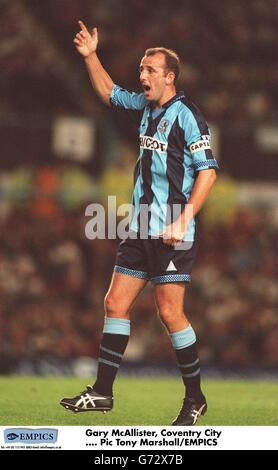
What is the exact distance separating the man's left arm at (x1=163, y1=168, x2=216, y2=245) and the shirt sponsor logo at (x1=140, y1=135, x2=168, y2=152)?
8.9 inches

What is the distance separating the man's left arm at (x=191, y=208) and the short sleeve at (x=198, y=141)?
4 cm

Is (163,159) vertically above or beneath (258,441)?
above

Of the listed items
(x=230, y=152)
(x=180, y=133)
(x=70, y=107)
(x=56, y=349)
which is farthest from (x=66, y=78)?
(x=180, y=133)

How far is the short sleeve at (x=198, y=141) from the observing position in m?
5.18

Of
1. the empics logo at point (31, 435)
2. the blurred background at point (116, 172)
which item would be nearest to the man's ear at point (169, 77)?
the empics logo at point (31, 435)

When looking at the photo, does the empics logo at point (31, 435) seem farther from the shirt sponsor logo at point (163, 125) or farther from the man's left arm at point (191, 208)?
the shirt sponsor logo at point (163, 125)

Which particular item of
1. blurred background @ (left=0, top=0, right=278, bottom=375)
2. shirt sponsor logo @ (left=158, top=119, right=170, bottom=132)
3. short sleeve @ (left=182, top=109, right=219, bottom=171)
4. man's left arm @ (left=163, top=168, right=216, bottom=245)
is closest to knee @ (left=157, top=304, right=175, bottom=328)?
man's left arm @ (left=163, top=168, right=216, bottom=245)

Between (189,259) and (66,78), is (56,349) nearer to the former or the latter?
(66,78)

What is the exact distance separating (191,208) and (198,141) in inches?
13.7

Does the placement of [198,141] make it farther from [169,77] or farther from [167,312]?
[167,312]

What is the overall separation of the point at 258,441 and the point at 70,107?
6.57 metres

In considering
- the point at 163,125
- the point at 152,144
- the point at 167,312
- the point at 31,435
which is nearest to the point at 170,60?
the point at 163,125

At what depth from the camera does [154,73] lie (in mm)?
5258

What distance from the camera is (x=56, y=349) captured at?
9.74m
